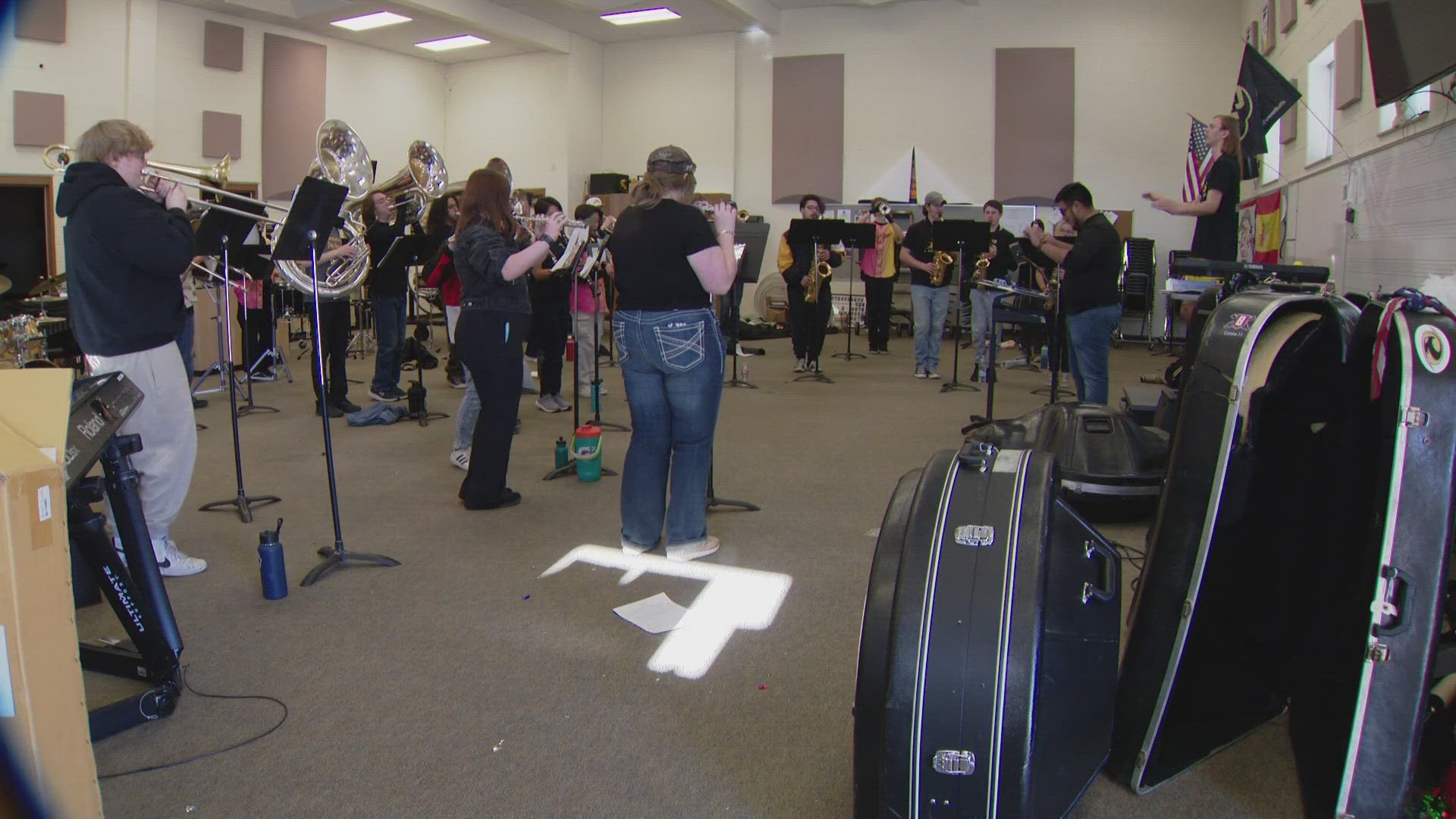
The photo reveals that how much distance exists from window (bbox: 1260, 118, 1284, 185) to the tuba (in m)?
8.36

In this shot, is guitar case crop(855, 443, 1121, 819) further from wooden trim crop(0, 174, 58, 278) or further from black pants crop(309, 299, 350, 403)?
wooden trim crop(0, 174, 58, 278)

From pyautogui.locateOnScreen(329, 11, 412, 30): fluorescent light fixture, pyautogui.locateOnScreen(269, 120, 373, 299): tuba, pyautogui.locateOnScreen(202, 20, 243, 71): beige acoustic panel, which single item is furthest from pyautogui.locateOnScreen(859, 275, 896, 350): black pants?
pyautogui.locateOnScreen(202, 20, 243, 71): beige acoustic panel

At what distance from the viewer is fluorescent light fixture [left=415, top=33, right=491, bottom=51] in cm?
1462

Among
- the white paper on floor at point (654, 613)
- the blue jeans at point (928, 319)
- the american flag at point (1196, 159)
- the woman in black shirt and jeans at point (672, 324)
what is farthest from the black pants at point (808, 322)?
the white paper on floor at point (654, 613)

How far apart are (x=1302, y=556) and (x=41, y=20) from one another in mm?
12519

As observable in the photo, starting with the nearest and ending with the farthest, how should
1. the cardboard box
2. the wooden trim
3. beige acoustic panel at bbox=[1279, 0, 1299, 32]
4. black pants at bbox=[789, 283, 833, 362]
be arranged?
the cardboard box → beige acoustic panel at bbox=[1279, 0, 1299, 32] → black pants at bbox=[789, 283, 833, 362] → the wooden trim

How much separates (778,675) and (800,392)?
5.71 meters

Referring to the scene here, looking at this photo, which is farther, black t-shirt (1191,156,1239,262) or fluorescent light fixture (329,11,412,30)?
fluorescent light fixture (329,11,412,30)

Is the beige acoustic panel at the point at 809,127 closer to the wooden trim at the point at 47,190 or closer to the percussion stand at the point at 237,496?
the wooden trim at the point at 47,190

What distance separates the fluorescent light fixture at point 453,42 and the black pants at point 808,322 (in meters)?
7.42

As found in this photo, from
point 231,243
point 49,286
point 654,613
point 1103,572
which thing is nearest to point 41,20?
point 49,286

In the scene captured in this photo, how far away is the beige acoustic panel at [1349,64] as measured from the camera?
678 cm

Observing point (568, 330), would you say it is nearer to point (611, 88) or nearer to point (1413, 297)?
point (1413, 297)

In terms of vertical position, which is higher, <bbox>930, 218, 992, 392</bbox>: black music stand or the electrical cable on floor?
<bbox>930, 218, 992, 392</bbox>: black music stand
